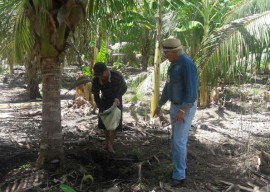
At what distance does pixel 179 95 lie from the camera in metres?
4.89

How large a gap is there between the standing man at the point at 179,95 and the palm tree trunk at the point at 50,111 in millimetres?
1548

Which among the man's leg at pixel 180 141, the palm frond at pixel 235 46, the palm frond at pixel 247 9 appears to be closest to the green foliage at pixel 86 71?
the palm frond at pixel 235 46

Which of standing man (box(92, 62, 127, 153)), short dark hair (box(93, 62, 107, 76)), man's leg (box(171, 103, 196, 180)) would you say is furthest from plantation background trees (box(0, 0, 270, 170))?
man's leg (box(171, 103, 196, 180))

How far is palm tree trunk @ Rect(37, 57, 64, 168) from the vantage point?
5.19m

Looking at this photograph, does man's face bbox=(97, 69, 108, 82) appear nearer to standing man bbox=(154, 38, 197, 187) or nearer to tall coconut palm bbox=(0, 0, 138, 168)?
tall coconut palm bbox=(0, 0, 138, 168)

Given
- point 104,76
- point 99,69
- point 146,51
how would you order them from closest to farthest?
point 99,69 < point 104,76 < point 146,51

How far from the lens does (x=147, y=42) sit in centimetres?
2084

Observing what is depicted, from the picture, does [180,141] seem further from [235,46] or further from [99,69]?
[235,46]

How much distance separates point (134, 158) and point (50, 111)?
158 centimetres

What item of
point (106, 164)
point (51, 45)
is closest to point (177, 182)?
point (106, 164)

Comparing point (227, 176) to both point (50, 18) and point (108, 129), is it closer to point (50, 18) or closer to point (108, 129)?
point (108, 129)

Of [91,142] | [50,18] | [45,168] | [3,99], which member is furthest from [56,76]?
[3,99]

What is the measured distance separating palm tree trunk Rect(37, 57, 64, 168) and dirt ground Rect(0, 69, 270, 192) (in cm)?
19

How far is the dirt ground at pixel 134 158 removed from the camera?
4930 mm
